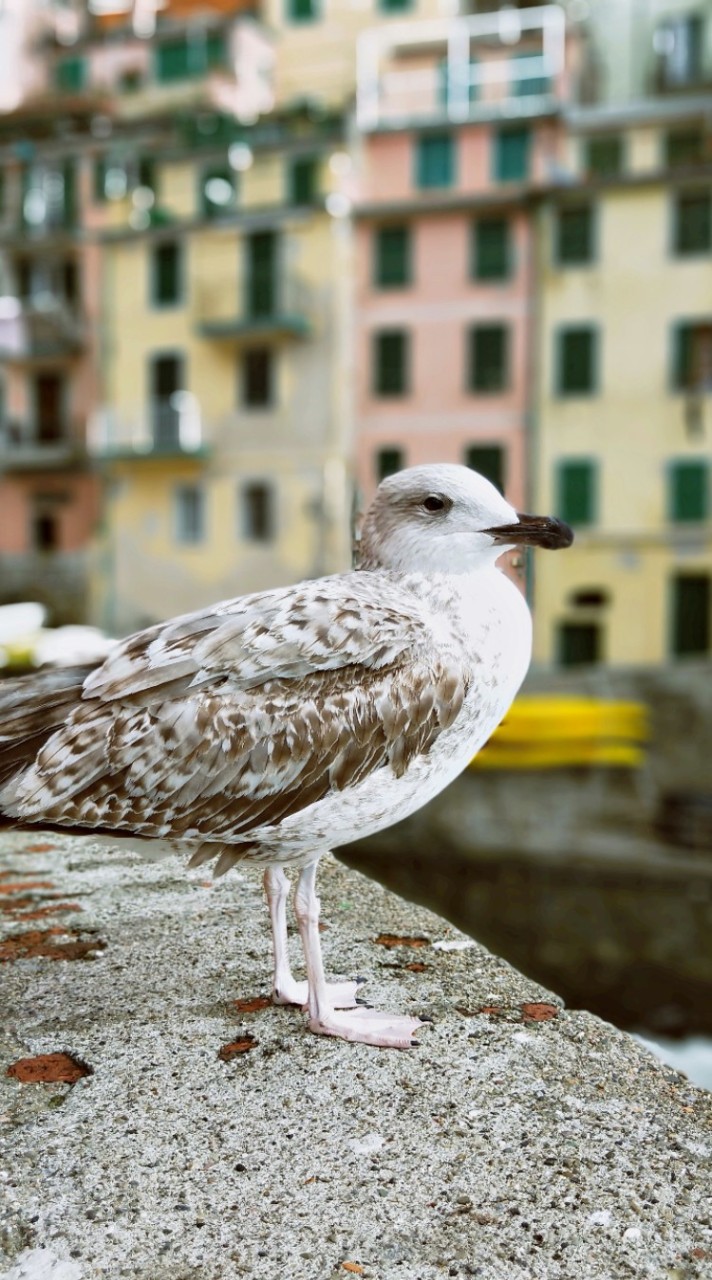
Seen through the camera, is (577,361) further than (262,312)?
No

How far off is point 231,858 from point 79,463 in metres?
22.3

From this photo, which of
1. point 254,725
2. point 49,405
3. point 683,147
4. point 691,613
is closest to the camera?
point 254,725

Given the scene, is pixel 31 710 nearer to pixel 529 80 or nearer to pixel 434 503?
pixel 434 503

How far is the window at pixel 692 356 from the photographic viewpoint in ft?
64.6

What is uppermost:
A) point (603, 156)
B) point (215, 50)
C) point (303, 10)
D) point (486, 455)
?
point (303, 10)

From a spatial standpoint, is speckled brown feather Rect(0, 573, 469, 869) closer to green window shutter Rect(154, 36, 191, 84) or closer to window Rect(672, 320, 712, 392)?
window Rect(672, 320, 712, 392)

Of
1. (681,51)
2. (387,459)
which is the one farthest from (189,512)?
(681,51)

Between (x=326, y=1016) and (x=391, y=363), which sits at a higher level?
(x=391, y=363)

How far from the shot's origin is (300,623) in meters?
2.08

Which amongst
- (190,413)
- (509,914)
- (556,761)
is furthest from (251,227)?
(509,914)

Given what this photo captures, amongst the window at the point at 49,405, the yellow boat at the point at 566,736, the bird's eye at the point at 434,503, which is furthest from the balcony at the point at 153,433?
the bird's eye at the point at 434,503

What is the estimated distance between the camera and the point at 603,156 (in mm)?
20328

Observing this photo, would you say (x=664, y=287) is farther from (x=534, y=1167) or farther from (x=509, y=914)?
(x=534, y=1167)

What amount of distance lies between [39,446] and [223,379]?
4.26m
